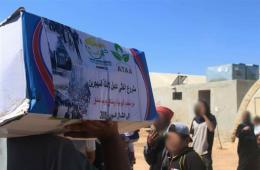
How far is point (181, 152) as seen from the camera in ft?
15.8

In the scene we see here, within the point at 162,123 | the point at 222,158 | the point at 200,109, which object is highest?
the point at 200,109

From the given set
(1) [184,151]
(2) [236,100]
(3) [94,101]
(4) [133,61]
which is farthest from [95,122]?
(2) [236,100]

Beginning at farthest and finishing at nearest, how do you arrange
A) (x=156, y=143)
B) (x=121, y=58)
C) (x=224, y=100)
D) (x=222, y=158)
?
(x=224, y=100)
(x=222, y=158)
(x=156, y=143)
(x=121, y=58)

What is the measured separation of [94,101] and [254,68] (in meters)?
27.4

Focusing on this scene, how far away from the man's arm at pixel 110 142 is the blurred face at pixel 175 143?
2.71m

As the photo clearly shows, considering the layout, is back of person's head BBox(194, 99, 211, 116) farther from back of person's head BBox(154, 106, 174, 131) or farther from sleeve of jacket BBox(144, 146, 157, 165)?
sleeve of jacket BBox(144, 146, 157, 165)

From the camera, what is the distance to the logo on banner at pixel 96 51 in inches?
83.2

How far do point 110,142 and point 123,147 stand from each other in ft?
0.23

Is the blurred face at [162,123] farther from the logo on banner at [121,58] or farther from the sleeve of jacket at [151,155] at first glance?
the logo on banner at [121,58]

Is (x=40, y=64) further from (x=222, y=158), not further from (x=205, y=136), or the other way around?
(x=222, y=158)

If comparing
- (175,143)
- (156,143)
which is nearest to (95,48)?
(175,143)

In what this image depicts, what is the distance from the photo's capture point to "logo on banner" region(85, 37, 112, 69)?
6.93ft

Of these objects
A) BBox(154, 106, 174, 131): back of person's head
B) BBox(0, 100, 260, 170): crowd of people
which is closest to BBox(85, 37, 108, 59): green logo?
BBox(0, 100, 260, 170): crowd of people

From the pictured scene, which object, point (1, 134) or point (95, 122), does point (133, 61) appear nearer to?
point (95, 122)
